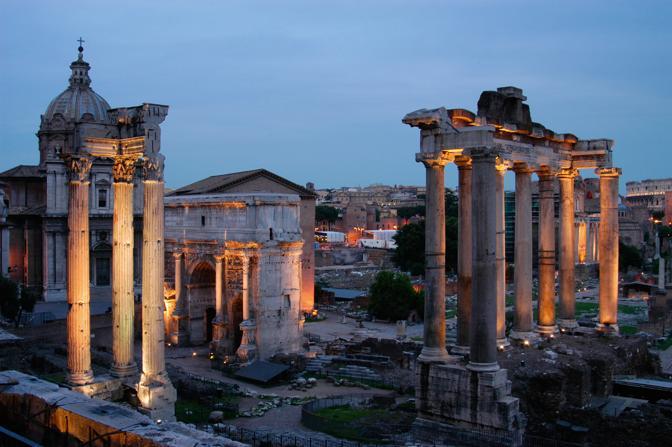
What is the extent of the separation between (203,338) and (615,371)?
23.6m

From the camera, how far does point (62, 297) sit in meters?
40.8

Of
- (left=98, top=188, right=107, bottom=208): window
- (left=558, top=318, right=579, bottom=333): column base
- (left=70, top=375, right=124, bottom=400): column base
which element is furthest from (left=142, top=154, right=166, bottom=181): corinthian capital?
(left=98, top=188, right=107, bottom=208): window

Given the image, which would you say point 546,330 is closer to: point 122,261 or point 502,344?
point 502,344

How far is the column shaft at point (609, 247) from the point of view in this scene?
874 inches

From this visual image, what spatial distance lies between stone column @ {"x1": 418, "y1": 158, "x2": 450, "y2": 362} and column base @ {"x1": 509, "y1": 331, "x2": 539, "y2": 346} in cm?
406

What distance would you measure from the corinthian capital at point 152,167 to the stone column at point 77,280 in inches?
63.5

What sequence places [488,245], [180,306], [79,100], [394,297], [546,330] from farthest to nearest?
[394,297] → [79,100] → [180,306] → [546,330] → [488,245]

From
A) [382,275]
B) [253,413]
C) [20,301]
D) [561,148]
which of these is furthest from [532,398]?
[382,275]

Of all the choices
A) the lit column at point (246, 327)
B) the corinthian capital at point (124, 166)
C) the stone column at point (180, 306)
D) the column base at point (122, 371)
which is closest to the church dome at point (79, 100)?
the stone column at point (180, 306)

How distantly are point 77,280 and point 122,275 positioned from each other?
1132 mm

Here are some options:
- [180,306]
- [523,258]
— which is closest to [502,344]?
[523,258]

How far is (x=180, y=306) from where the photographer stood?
37.7 meters

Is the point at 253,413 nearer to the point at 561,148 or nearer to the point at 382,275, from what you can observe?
the point at 561,148

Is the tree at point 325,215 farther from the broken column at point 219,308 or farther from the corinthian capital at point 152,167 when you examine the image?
the corinthian capital at point 152,167
